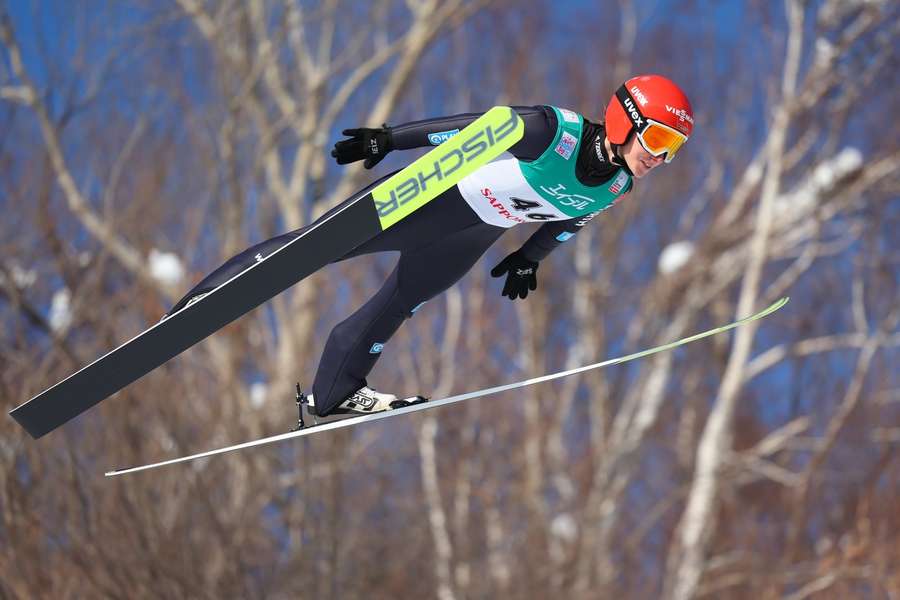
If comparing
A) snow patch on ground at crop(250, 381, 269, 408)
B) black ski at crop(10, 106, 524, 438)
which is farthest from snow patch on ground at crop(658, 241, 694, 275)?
black ski at crop(10, 106, 524, 438)

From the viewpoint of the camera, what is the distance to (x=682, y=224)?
12719 millimetres

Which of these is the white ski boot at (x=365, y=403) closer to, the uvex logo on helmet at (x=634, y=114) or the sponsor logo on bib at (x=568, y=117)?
the sponsor logo on bib at (x=568, y=117)

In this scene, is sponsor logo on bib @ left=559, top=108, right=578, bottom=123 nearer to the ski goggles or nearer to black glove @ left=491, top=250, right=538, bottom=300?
the ski goggles

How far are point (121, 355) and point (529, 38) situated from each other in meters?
11.3

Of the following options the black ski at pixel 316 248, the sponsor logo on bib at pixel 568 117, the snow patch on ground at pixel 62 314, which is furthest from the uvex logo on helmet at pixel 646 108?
the snow patch on ground at pixel 62 314

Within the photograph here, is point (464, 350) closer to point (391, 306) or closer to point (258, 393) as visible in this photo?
point (258, 393)

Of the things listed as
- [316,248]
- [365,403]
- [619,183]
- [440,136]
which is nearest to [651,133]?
[619,183]

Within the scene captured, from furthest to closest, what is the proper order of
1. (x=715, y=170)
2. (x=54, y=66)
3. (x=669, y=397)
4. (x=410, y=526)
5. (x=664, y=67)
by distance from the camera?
(x=669, y=397)
(x=664, y=67)
(x=715, y=170)
(x=410, y=526)
(x=54, y=66)

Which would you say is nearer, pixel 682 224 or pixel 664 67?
pixel 682 224

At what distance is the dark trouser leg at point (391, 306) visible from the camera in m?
3.49

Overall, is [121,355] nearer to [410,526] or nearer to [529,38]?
[410,526]

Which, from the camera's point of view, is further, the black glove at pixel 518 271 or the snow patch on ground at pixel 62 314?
the snow patch on ground at pixel 62 314

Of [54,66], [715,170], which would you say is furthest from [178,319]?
[715,170]

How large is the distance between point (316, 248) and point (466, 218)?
21.3 inches
